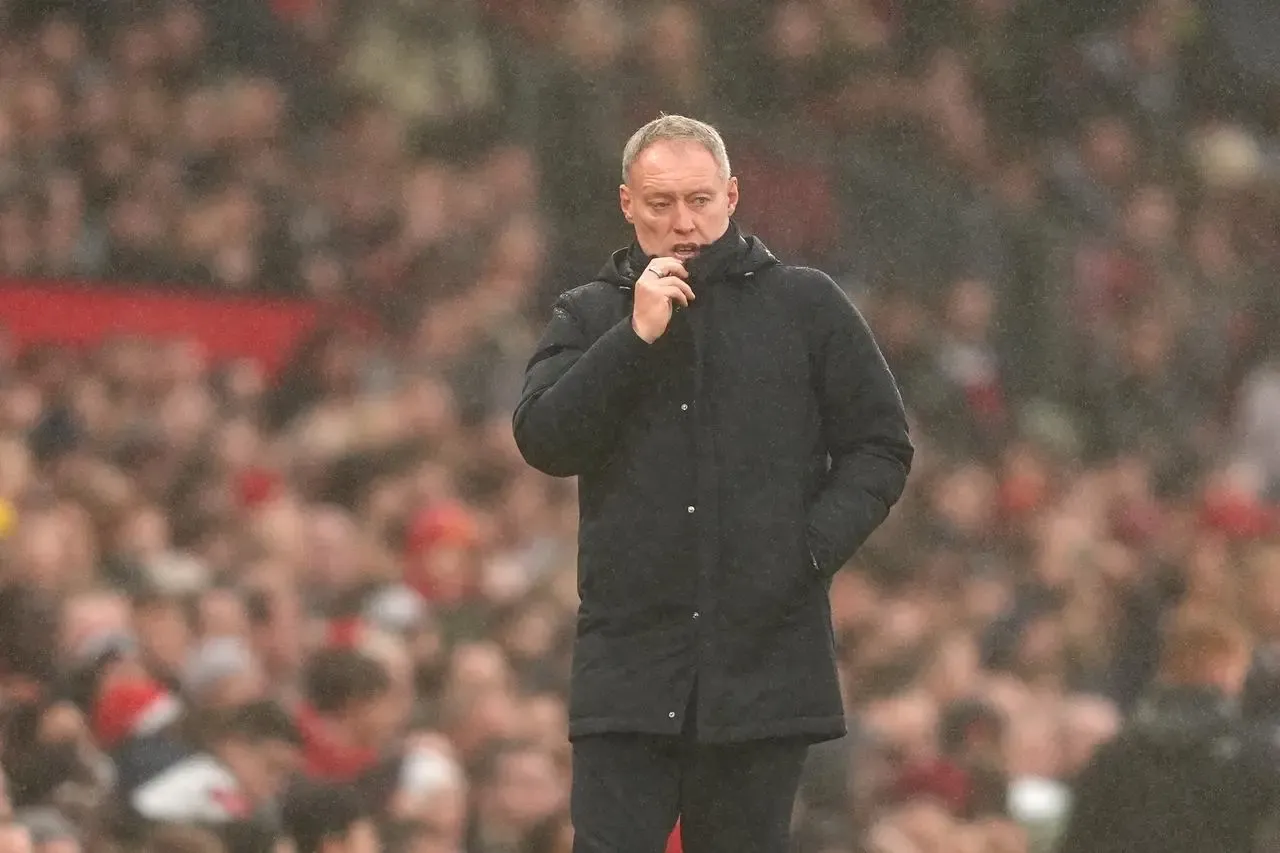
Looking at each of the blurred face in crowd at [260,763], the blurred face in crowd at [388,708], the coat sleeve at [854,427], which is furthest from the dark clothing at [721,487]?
the blurred face in crowd at [388,708]

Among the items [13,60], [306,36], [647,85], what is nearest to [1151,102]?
[647,85]

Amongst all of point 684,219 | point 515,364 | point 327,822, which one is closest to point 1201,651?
point 327,822

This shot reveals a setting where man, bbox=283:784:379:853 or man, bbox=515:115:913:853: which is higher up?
man, bbox=515:115:913:853

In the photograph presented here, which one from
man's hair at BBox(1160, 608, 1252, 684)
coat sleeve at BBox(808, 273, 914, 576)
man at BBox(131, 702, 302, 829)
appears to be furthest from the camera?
man's hair at BBox(1160, 608, 1252, 684)

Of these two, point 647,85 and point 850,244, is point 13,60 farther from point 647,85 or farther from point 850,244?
point 850,244

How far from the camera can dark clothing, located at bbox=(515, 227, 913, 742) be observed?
140 inches

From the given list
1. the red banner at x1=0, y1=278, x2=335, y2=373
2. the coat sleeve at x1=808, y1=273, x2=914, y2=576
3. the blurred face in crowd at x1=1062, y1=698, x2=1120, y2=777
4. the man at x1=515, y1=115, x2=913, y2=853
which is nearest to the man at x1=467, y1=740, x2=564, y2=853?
the blurred face in crowd at x1=1062, y1=698, x2=1120, y2=777

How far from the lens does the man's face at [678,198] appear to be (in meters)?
3.60

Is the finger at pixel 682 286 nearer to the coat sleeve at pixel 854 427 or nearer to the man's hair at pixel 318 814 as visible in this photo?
the coat sleeve at pixel 854 427

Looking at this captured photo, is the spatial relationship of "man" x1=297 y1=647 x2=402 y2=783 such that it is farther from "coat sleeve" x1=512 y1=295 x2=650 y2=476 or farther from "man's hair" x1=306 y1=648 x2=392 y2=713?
"coat sleeve" x1=512 y1=295 x2=650 y2=476

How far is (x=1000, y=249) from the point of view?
1246 centimetres

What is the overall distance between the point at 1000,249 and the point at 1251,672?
6.47 meters

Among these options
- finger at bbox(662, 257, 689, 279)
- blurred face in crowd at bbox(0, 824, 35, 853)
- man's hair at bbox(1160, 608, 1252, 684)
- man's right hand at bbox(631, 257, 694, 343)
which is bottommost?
blurred face in crowd at bbox(0, 824, 35, 853)

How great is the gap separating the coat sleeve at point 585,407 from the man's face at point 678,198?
0.15 meters
